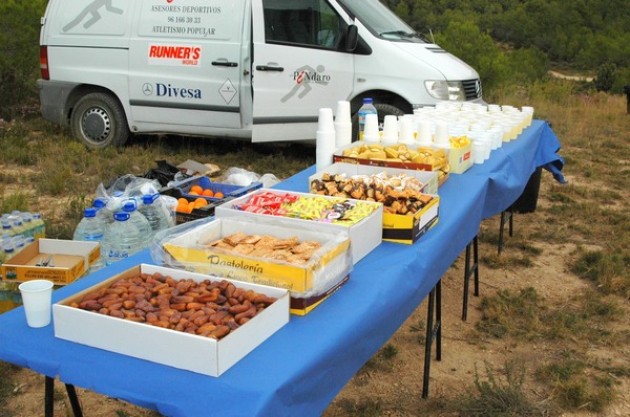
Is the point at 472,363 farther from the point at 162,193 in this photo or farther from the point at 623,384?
the point at 162,193

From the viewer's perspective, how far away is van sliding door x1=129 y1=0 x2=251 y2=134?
7215mm

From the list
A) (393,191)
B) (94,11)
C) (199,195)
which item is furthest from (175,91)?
(393,191)

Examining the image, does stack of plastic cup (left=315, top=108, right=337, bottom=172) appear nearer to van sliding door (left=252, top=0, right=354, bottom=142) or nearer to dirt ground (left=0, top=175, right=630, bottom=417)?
dirt ground (left=0, top=175, right=630, bottom=417)

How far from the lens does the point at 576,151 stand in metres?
9.90

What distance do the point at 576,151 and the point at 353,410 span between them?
25.9 ft

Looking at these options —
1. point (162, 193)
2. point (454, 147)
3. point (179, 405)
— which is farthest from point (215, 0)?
point (179, 405)

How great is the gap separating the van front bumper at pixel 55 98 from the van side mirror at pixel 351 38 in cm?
345

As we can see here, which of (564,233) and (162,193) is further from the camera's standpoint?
(564,233)

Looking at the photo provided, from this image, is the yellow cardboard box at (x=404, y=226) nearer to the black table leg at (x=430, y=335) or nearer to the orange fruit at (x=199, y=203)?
the black table leg at (x=430, y=335)

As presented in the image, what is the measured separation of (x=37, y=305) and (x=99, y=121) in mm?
6653

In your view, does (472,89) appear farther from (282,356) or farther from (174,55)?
(282,356)

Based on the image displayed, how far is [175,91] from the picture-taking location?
24.5 ft

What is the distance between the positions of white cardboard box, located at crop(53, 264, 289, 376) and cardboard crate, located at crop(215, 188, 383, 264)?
44 centimetres

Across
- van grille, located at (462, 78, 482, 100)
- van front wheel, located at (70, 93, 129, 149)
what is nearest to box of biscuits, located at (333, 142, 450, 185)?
van grille, located at (462, 78, 482, 100)
